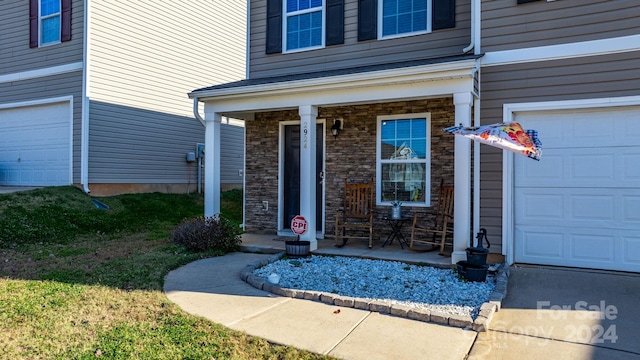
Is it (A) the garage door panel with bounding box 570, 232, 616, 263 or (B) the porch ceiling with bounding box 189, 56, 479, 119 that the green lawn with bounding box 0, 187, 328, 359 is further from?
(A) the garage door panel with bounding box 570, 232, 616, 263

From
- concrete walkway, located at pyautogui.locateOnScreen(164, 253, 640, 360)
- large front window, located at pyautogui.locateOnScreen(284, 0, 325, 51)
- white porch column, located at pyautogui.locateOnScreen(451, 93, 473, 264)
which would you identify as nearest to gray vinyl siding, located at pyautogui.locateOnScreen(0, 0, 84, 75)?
large front window, located at pyautogui.locateOnScreen(284, 0, 325, 51)

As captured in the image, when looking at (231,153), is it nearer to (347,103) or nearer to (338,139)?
(338,139)

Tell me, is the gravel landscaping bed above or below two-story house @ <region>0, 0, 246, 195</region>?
below

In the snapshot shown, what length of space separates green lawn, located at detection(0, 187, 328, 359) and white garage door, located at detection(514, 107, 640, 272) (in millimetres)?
4042

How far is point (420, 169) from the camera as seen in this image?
23.5 feet

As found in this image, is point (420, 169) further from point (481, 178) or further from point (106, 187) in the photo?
point (106, 187)

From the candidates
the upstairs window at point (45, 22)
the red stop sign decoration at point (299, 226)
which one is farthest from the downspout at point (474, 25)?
the upstairs window at point (45, 22)

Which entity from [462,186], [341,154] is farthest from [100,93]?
[462,186]

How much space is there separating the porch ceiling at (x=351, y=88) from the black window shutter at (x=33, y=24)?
633 cm

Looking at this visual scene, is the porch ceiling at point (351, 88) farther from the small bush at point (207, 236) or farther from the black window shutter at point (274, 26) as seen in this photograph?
the small bush at point (207, 236)

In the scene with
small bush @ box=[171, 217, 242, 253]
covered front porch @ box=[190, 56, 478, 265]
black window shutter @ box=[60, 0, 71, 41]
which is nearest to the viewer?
covered front porch @ box=[190, 56, 478, 265]

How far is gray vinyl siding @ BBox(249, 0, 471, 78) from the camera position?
6.72 meters

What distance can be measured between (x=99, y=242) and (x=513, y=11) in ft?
24.3

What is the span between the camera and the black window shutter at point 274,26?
27.0 ft
